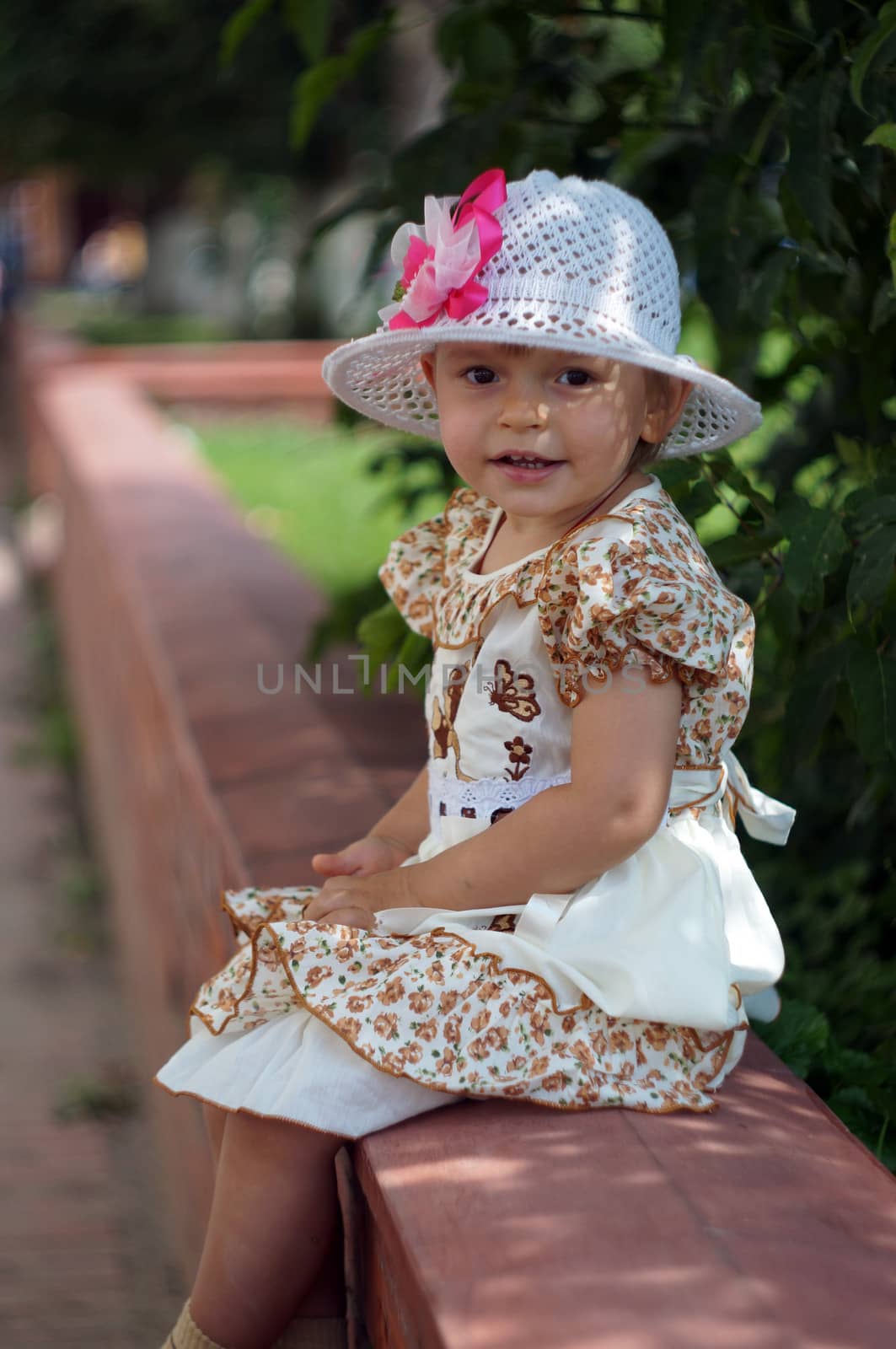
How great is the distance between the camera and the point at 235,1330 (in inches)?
65.7

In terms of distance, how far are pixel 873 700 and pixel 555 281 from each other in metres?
0.65

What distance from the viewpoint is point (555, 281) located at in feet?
5.53

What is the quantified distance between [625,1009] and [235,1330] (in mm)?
561

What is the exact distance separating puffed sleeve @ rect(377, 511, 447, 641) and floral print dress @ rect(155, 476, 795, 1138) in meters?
0.23

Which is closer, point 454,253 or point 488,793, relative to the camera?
point 454,253

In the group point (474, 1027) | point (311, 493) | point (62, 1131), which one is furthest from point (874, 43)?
point (311, 493)

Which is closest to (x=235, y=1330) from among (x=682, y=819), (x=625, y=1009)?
(x=625, y=1009)

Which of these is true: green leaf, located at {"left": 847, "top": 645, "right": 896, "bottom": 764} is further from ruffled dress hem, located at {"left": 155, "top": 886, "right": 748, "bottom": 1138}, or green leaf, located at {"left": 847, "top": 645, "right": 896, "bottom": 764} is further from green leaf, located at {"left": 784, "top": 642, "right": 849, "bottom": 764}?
ruffled dress hem, located at {"left": 155, "top": 886, "right": 748, "bottom": 1138}

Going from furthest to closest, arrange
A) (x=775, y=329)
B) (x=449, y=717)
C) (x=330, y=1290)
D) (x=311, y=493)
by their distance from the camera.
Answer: (x=311, y=493) → (x=775, y=329) → (x=449, y=717) → (x=330, y=1290)

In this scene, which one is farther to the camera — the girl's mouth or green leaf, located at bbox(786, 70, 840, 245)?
green leaf, located at bbox(786, 70, 840, 245)

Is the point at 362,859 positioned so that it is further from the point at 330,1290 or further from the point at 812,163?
the point at 812,163

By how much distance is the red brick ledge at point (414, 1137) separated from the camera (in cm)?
125

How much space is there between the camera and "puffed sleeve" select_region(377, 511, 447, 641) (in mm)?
2072

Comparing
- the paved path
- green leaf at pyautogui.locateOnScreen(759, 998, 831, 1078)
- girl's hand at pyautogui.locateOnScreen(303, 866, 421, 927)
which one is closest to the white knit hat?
girl's hand at pyautogui.locateOnScreen(303, 866, 421, 927)
